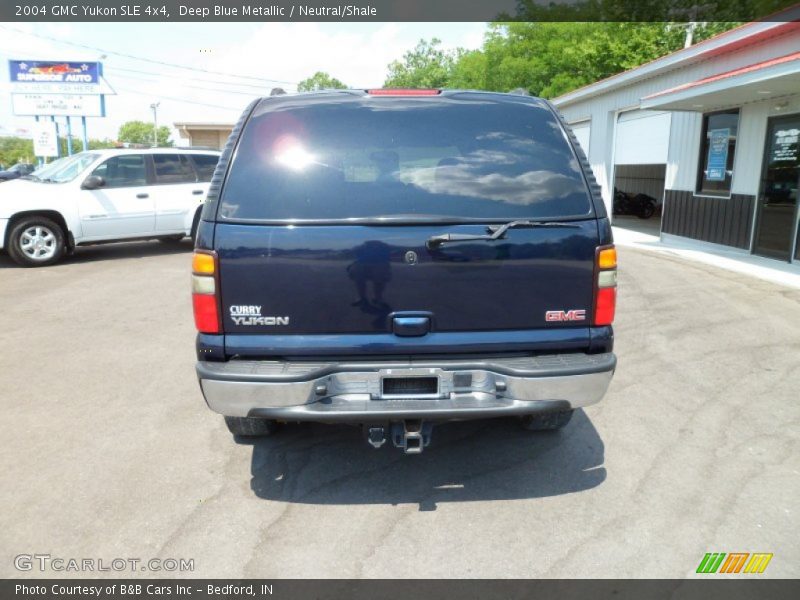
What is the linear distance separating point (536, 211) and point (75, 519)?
2.72 metres

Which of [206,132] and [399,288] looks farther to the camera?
[206,132]

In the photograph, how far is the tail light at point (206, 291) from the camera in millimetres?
2920

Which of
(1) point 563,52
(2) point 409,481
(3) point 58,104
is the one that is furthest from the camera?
(1) point 563,52

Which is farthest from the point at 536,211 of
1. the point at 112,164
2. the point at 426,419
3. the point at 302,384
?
the point at 112,164

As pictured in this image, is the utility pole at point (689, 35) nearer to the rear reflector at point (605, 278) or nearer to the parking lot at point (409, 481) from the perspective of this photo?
the parking lot at point (409, 481)

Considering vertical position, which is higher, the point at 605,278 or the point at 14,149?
the point at 14,149

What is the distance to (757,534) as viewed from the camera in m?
2.96

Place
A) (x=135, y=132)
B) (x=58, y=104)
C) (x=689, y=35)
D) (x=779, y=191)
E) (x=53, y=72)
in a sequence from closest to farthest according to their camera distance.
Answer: (x=779, y=191) < (x=689, y=35) < (x=58, y=104) < (x=53, y=72) < (x=135, y=132)

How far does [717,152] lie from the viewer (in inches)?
494

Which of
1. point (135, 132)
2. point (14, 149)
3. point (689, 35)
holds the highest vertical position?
point (135, 132)

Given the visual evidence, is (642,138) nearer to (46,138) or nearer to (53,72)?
(53,72)

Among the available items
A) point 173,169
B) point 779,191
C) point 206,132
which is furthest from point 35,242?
point 206,132

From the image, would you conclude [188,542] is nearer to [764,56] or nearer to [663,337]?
[663,337]

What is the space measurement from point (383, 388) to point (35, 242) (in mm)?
9214
